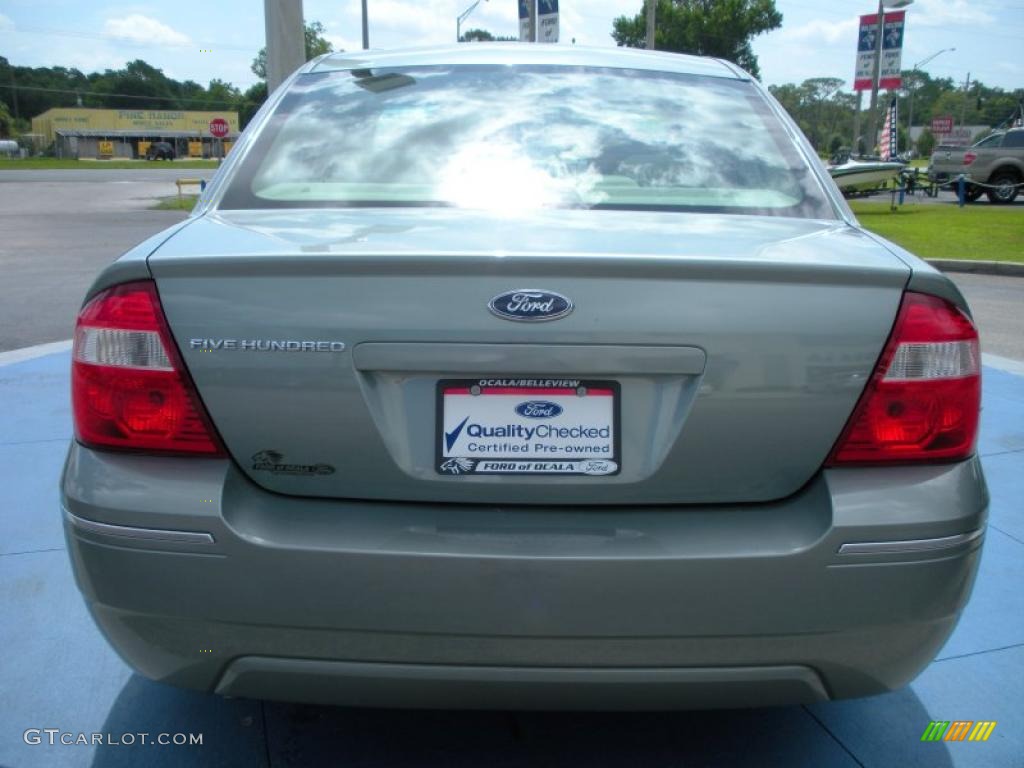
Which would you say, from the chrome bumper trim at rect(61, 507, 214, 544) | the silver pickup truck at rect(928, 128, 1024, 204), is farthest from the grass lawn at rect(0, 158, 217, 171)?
the chrome bumper trim at rect(61, 507, 214, 544)

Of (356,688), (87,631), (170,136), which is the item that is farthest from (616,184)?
(170,136)

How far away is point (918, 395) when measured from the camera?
1.90m

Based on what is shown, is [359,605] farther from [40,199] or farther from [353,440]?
[40,199]

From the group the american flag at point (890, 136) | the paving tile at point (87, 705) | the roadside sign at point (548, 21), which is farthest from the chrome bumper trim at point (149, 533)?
the american flag at point (890, 136)

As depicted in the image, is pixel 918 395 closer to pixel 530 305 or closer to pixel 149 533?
pixel 530 305

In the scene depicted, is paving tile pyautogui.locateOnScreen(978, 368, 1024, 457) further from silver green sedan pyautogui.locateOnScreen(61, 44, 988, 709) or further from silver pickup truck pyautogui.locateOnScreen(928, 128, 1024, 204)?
silver pickup truck pyautogui.locateOnScreen(928, 128, 1024, 204)

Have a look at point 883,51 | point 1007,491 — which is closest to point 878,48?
point 883,51

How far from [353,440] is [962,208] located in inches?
962

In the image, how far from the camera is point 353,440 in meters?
1.83

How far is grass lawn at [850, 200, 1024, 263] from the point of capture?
44.1 feet

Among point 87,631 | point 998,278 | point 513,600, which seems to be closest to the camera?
point 513,600

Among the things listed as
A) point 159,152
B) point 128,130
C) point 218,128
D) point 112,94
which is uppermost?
point 112,94

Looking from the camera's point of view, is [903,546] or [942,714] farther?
[942,714]

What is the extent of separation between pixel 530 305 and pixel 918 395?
2.60 feet
